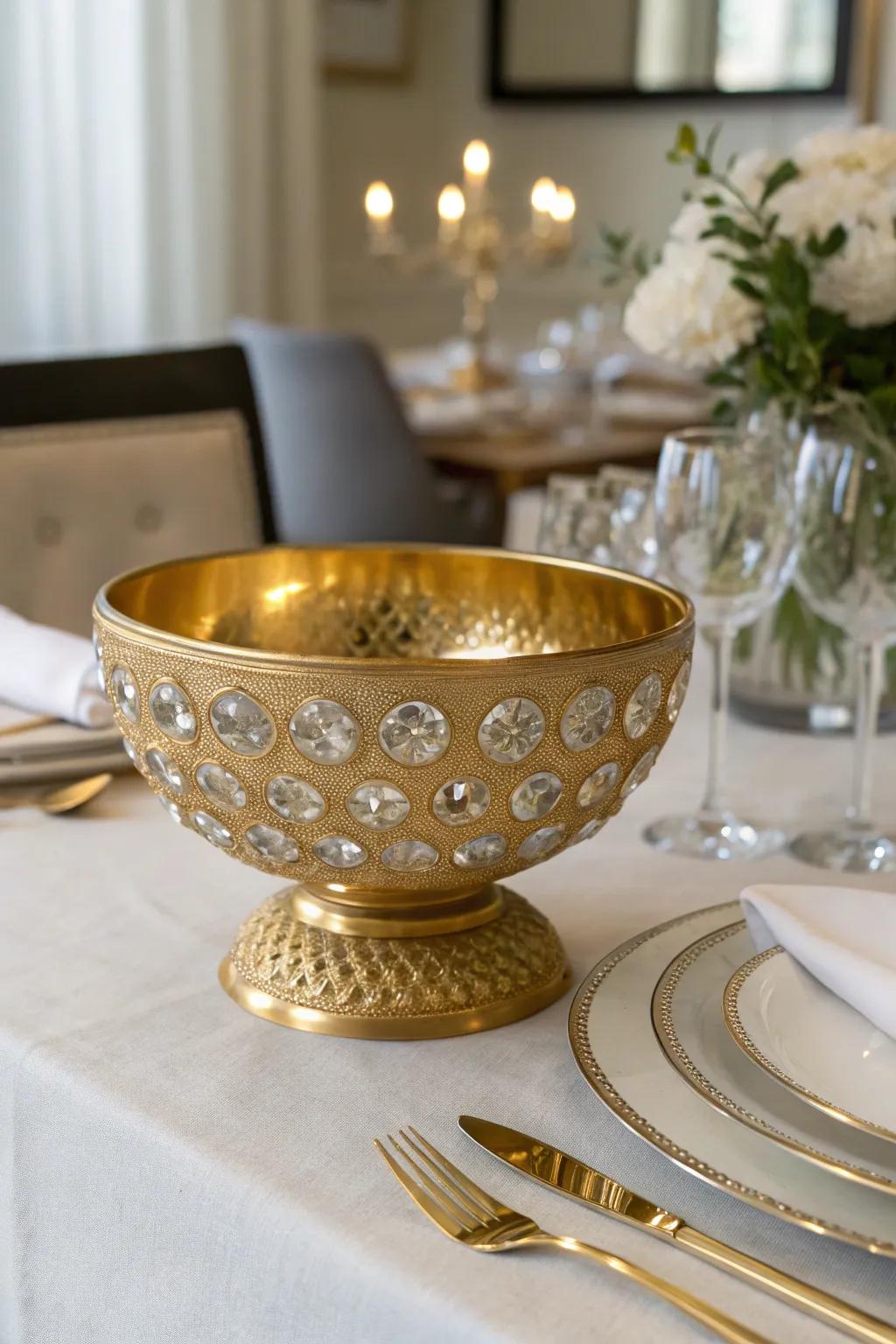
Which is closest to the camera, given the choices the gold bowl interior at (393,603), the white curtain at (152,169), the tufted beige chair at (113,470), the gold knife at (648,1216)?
the gold knife at (648,1216)

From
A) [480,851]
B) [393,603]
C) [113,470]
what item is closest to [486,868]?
[480,851]

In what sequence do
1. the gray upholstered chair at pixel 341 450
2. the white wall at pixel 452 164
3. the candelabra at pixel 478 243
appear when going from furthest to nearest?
the white wall at pixel 452 164 → the candelabra at pixel 478 243 → the gray upholstered chair at pixel 341 450

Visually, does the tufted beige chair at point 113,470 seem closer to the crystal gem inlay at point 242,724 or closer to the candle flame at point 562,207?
the crystal gem inlay at point 242,724

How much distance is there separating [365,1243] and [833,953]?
0.60ft

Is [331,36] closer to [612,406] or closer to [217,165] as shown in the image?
[217,165]

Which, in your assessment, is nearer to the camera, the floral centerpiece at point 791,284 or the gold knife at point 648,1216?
the gold knife at point 648,1216

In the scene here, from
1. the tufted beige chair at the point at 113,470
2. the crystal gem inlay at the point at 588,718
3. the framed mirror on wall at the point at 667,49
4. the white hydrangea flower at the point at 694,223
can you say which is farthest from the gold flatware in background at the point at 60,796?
→ the framed mirror on wall at the point at 667,49

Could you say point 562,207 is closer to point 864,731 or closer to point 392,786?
point 864,731

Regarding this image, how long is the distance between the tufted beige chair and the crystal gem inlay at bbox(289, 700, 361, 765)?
35.9 inches

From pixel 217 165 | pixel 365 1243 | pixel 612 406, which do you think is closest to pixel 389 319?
pixel 217 165

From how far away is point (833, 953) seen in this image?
20.0 inches

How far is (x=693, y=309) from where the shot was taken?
2.88ft

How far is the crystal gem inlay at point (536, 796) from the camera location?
51 centimetres

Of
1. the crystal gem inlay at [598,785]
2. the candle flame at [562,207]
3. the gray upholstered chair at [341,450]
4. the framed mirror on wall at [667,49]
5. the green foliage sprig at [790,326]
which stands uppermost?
the framed mirror on wall at [667,49]
